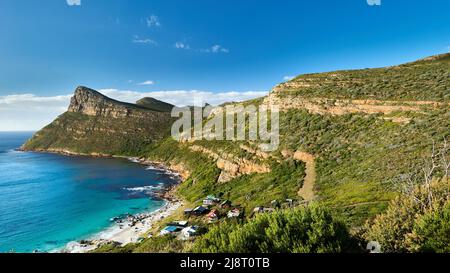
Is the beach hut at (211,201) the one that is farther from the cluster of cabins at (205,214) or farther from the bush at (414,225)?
the bush at (414,225)

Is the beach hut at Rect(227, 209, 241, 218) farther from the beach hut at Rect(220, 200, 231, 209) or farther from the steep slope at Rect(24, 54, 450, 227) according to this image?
the beach hut at Rect(220, 200, 231, 209)

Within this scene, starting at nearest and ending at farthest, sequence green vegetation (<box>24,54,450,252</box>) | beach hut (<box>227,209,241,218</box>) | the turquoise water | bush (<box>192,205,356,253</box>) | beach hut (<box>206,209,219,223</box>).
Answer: bush (<box>192,205,356,253</box>), green vegetation (<box>24,54,450,252</box>), beach hut (<box>227,209,241,218</box>), beach hut (<box>206,209,219,223</box>), the turquoise water

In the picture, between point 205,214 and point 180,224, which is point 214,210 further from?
point 180,224

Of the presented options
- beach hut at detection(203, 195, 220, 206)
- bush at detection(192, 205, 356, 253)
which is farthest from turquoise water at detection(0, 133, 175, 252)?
bush at detection(192, 205, 356, 253)

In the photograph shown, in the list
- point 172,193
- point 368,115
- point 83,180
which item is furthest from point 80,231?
point 368,115

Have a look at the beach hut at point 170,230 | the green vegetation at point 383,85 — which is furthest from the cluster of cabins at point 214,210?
the green vegetation at point 383,85

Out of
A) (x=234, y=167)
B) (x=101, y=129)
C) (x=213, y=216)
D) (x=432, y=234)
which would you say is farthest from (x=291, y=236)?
(x=101, y=129)

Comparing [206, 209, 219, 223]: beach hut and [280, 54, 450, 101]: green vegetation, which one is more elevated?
A: [280, 54, 450, 101]: green vegetation
